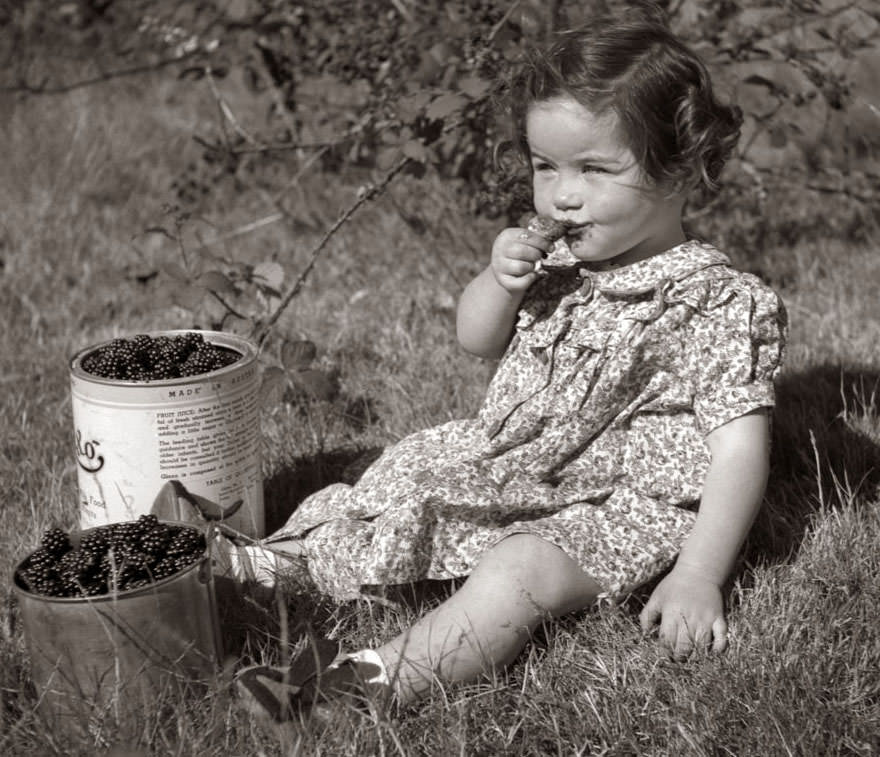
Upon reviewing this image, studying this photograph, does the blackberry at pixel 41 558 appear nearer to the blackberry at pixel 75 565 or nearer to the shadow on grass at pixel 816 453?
the blackberry at pixel 75 565

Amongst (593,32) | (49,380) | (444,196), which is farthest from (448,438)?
(444,196)

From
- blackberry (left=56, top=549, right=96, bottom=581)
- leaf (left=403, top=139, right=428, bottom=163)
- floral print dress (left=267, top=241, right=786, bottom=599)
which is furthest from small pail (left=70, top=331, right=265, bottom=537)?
leaf (left=403, top=139, right=428, bottom=163)

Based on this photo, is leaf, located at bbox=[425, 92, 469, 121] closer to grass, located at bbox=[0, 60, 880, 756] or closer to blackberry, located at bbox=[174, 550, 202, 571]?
grass, located at bbox=[0, 60, 880, 756]

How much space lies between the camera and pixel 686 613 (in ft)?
6.13

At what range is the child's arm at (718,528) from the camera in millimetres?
1891

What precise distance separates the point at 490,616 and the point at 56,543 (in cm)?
71

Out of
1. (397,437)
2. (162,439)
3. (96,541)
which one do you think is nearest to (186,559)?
(96,541)

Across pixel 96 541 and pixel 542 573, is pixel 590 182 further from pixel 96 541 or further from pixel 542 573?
pixel 96 541

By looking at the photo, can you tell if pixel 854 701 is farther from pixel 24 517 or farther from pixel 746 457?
pixel 24 517

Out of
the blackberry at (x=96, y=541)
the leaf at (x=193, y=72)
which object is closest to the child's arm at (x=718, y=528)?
the blackberry at (x=96, y=541)

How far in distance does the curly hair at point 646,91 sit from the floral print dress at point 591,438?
201 mm

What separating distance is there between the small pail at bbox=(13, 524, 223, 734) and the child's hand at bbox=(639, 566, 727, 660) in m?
0.75

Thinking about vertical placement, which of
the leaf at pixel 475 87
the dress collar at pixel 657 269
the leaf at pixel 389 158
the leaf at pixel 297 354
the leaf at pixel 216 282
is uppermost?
the leaf at pixel 475 87

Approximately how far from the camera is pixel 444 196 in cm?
392
